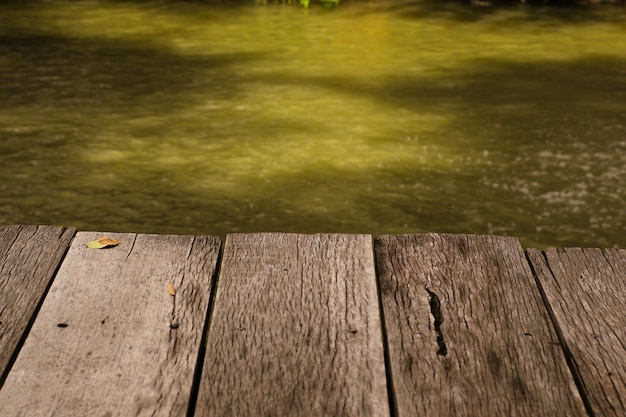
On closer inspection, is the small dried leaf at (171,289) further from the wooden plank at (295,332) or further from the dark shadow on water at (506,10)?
the dark shadow on water at (506,10)

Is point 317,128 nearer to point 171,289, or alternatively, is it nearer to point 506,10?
point 171,289

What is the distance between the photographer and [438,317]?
155 cm

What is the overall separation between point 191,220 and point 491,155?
163 cm

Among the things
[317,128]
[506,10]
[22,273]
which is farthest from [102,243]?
[506,10]

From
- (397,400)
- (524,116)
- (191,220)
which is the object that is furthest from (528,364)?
(524,116)

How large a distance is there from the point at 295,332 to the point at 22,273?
589 millimetres

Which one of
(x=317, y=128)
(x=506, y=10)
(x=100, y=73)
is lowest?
(x=506, y=10)

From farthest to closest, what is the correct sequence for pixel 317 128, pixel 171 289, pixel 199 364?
pixel 317 128
pixel 171 289
pixel 199 364

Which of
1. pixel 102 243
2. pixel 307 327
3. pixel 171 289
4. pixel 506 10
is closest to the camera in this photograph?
pixel 307 327

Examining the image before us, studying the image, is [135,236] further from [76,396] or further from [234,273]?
[76,396]

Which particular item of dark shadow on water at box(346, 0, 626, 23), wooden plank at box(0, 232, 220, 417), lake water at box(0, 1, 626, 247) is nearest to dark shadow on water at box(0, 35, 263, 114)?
lake water at box(0, 1, 626, 247)

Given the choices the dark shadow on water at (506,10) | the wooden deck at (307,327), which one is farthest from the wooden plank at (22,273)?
the dark shadow on water at (506,10)

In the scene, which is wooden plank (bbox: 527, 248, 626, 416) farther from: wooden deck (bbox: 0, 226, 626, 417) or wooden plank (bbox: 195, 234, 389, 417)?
wooden plank (bbox: 195, 234, 389, 417)

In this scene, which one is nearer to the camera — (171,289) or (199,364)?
(199,364)
